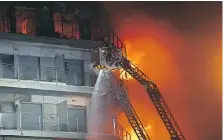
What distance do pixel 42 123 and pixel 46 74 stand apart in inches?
96.9

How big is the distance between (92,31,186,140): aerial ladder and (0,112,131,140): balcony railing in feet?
3.82

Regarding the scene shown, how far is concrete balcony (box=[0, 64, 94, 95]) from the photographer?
141ft

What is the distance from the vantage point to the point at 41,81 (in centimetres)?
4388

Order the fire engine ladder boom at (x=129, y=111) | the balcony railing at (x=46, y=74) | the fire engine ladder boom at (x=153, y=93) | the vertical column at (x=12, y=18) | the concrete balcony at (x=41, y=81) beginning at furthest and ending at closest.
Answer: the fire engine ladder boom at (x=129, y=111)
the fire engine ladder boom at (x=153, y=93)
the vertical column at (x=12, y=18)
the balcony railing at (x=46, y=74)
the concrete balcony at (x=41, y=81)

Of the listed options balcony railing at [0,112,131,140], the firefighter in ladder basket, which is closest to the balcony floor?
→ balcony railing at [0,112,131,140]

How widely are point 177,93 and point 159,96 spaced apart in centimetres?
564

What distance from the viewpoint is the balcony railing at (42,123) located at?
42438 mm

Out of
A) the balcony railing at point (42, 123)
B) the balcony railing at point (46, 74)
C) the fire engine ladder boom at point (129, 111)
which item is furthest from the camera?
the fire engine ladder boom at point (129, 111)

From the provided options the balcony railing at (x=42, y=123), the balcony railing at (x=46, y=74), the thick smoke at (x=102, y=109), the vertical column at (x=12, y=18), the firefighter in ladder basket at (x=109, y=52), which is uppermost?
the vertical column at (x=12, y=18)

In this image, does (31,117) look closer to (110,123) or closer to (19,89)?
(19,89)

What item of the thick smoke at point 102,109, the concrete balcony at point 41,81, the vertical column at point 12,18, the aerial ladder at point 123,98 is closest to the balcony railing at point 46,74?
the concrete balcony at point 41,81

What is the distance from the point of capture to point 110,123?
45750 mm

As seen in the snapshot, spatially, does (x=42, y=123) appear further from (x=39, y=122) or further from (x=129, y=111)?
(x=129, y=111)

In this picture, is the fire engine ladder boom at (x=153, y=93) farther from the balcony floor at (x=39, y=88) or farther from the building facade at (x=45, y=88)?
the balcony floor at (x=39, y=88)
